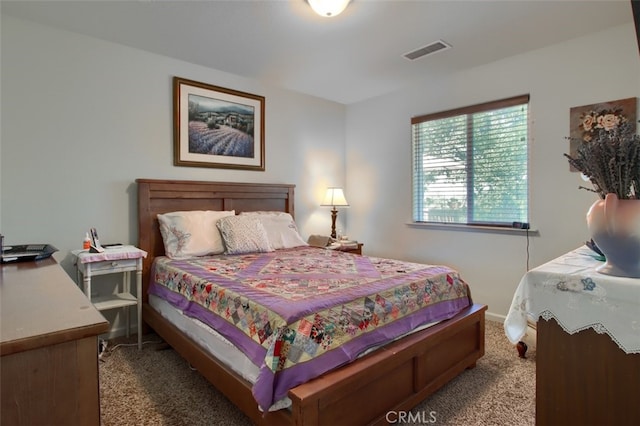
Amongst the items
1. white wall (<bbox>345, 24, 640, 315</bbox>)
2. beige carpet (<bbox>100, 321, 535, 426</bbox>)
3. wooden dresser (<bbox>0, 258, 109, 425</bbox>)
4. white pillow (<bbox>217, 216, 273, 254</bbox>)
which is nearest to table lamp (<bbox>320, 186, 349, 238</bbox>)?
white wall (<bbox>345, 24, 640, 315</bbox>)

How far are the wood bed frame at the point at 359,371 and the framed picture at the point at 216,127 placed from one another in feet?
1.71

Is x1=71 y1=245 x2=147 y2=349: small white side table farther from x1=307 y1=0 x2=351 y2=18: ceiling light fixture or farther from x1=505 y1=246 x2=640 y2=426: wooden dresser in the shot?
x1=505 y1=246 x2=640 y2=426: wooden dresser

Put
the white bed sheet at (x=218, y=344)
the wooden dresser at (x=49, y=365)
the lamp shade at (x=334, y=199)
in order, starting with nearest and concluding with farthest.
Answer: the wooden dresser at (x=49, y=365) → the white bed sheet at (x=218, y=344) → the lamp shade at (x=334, y=199)

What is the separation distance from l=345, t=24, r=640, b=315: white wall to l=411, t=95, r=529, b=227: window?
0.09 meters

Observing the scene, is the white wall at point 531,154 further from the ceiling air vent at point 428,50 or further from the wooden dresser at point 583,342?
the wooden dresser at point 583,342

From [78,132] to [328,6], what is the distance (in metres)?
2.18

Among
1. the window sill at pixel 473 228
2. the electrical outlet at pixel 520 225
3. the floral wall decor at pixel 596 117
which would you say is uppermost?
the floral wall decor at pixel 596 117

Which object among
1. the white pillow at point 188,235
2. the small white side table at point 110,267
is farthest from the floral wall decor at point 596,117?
the small white side table at point 110,267

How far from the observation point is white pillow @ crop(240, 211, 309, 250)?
3297mm

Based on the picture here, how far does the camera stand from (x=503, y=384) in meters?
2.05

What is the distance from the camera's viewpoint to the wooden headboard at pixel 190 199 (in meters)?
2.87

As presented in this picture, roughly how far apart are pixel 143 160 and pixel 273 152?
139 centimetres

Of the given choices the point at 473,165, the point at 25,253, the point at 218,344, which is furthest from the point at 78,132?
the point at 473,165

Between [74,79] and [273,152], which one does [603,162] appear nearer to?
[273,152]
